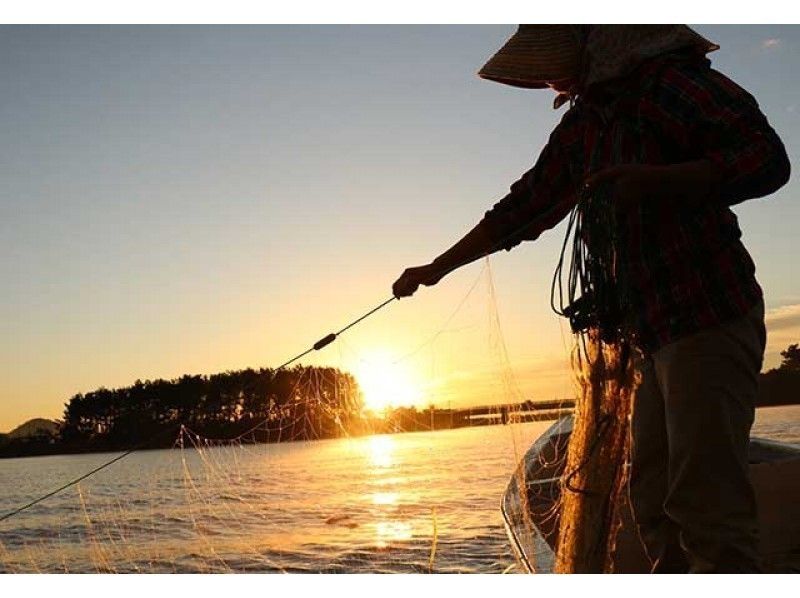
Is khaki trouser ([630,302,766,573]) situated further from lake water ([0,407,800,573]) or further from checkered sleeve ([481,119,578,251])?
lake water ([0,407,800,573])

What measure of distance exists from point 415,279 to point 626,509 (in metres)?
1.51

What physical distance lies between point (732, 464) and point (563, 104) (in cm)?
117

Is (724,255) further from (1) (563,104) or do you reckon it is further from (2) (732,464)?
(1) (563,104)

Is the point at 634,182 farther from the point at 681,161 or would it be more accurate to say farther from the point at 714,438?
the point at 714,438

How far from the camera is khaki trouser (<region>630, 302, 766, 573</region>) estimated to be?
1.77m

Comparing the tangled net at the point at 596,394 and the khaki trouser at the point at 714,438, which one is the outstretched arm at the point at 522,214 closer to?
the tangled net at the point at 596,394

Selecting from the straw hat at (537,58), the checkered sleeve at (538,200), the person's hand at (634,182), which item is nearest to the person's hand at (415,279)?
the checkered sleeve at (538,200)

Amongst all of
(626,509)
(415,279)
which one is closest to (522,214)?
(415,279)

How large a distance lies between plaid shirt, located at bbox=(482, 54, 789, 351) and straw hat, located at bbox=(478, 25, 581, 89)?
6.8 inches

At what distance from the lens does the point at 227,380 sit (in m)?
6.58

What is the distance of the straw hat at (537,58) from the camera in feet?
7.33

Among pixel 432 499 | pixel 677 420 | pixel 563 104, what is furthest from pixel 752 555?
pixel 432 499

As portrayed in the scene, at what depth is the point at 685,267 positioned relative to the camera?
6.14 feet

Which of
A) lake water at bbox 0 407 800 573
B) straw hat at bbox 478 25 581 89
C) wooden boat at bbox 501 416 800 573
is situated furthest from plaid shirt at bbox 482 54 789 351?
lake water at bbox 0 407 800 573
